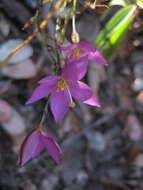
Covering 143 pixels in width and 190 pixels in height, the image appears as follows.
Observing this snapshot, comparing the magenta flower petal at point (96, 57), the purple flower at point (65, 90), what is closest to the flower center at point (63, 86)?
the purple flower at point (65, 90)

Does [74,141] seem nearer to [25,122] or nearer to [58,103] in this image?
[25,122]

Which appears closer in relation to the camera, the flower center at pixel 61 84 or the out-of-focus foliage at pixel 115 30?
the flower center at pixel 61 84

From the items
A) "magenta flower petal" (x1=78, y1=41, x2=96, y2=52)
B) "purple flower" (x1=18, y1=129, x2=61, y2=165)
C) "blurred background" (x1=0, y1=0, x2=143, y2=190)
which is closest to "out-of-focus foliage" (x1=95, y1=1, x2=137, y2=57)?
"blurred background" (x1=0, y1=0, x2=143, y2=190)

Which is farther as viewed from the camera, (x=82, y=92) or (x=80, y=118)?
(x=80, y=118)

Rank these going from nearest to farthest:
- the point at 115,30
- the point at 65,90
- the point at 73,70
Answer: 1. the point at 73,70
2. the point at 65,90
3. the point at 115,30

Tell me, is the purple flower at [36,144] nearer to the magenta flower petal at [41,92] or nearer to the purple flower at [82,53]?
the magenta flower petal at [41,92]

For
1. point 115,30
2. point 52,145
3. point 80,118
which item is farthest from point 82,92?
point 80,118

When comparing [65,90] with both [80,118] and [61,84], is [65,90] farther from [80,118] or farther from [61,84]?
[80,118]

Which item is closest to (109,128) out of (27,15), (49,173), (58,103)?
(49,173)
